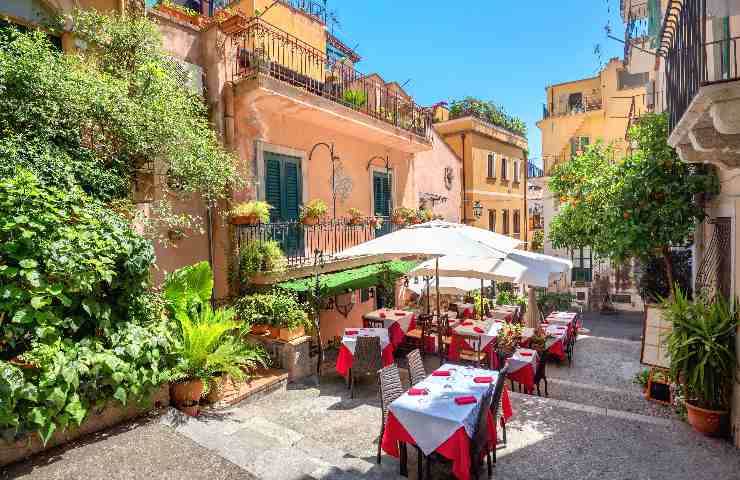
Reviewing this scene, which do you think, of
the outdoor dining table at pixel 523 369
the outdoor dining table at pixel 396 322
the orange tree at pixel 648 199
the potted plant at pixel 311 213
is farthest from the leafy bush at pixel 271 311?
the orange tree at pixel 648 199

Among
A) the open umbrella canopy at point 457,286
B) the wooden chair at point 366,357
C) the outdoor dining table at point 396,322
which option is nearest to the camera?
the wooden chair at point 366,357

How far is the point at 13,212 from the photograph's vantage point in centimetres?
467

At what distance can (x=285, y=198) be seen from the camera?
1081cm

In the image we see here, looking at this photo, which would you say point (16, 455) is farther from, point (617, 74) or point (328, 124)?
point (617, 74)

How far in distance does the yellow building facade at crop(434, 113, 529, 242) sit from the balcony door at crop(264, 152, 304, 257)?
12244 mm

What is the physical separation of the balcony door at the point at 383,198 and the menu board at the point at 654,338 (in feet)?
26.4

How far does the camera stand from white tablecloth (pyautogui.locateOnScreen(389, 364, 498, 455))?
4719 millimetres

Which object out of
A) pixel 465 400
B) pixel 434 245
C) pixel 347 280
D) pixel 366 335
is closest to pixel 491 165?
pixel 347 280

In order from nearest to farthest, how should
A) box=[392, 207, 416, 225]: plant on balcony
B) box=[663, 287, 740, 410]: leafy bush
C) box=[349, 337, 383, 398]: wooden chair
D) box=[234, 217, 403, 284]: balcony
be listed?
box=[663, 287, 740, 410]: leafy bush, box=[349, 337, 383, 398]: wooden chair, box=[234, 217, 403, 284]: balcony, box=[392, 207, 416, 225]: plant on balcony

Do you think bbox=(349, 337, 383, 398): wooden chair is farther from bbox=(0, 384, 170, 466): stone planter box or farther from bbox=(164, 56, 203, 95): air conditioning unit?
bbox=(164, 56, 203, 95): air conditioning unit

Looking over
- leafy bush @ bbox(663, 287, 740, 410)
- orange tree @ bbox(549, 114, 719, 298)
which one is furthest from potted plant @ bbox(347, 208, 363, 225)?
leafy bush @ bbox(663, 287, 740, 410)

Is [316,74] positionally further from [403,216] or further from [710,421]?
[710,421]

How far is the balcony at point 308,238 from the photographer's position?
948 centimetres

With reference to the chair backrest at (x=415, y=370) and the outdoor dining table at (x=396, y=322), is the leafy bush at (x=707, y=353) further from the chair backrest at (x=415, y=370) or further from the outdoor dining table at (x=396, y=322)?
the outdoor dining table at (x=396, y=322)
